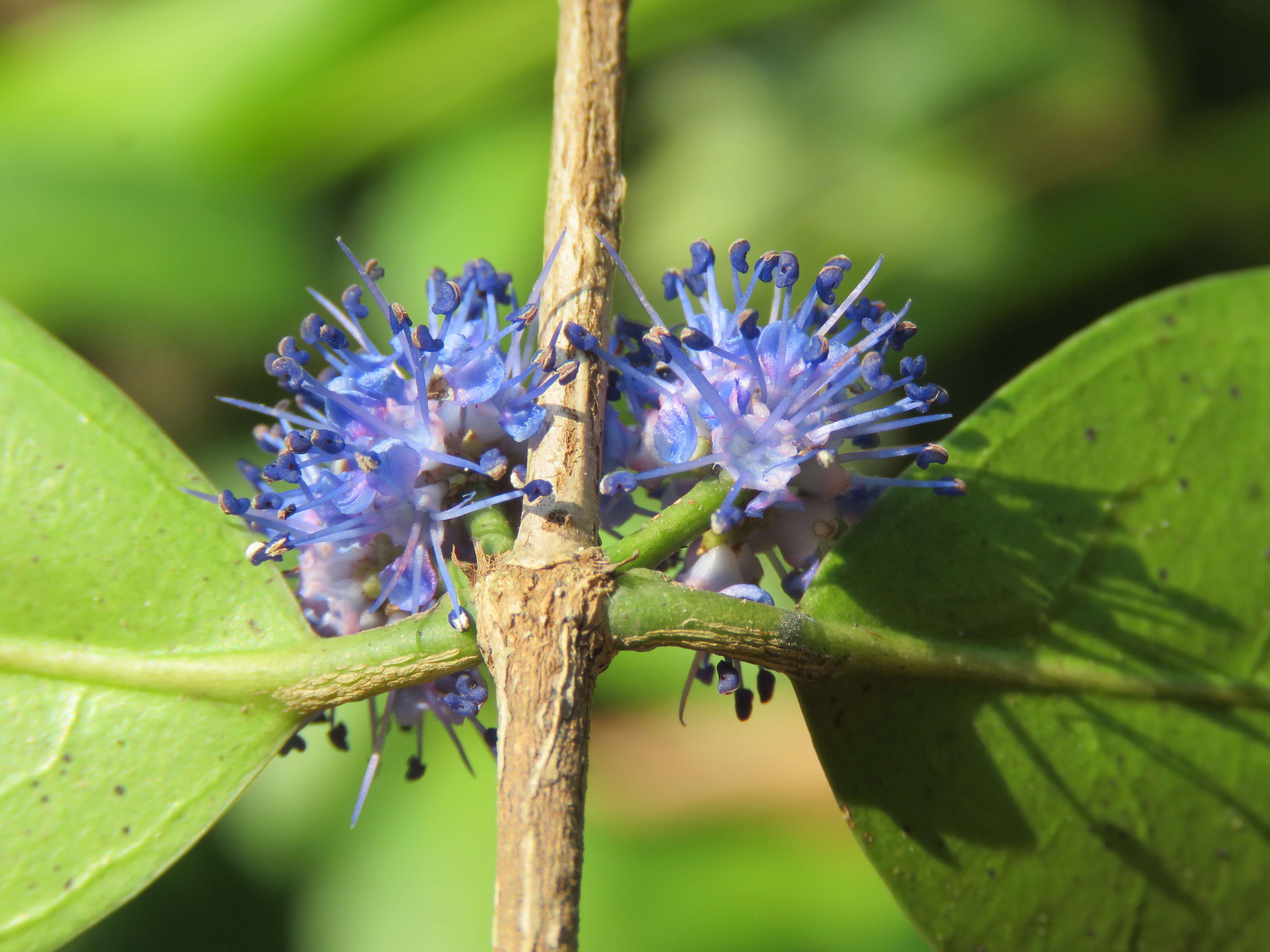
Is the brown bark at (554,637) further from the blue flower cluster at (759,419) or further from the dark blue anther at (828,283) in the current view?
the dark blue anther at (828,283)

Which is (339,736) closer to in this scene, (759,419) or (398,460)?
(398,460)

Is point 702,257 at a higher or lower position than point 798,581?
higher

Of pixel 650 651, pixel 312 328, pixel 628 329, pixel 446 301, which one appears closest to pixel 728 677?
pixel 650 651

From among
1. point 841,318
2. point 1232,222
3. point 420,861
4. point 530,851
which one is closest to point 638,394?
point 841,318

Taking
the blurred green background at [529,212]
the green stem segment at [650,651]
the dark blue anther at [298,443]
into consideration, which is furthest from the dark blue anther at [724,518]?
the blurred green background at [529,212]

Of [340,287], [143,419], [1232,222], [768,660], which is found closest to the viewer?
[768,660]

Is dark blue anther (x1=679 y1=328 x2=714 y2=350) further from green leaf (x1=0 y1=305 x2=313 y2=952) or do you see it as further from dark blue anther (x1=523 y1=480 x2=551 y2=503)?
green leaf (x1=0 y1=305 x2=313 y2=952)

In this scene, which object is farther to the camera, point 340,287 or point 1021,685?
point 340,287

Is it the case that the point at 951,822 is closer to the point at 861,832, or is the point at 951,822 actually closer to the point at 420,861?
the point at 861,832
